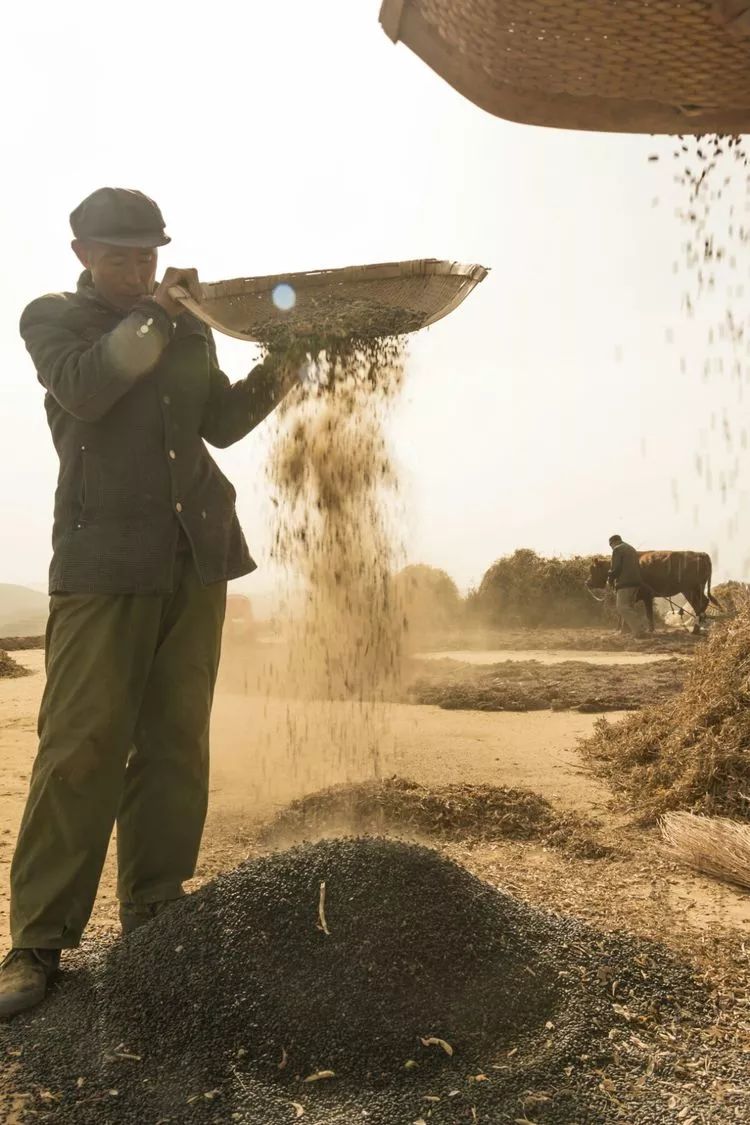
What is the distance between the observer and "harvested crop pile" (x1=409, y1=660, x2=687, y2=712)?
6613 mm

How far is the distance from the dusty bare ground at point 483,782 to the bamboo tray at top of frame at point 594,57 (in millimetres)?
1826

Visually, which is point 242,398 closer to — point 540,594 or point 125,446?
point 125,446

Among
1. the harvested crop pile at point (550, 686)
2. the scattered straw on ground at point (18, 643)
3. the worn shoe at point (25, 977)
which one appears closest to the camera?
the worn shoe at point (25, 977)

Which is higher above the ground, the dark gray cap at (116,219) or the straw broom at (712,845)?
the dark gray cap at (116,219)

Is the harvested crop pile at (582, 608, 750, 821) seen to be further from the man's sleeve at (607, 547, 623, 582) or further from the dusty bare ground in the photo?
the man's sleeve at (607, 547, 623, 582)

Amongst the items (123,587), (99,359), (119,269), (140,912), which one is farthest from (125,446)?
(140,912)

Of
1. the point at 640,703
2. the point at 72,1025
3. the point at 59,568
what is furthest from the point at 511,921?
the point at 640,703

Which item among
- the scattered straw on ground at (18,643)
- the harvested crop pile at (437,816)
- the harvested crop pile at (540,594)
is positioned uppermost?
the harvested crop pile at (540,594)

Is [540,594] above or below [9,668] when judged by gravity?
above

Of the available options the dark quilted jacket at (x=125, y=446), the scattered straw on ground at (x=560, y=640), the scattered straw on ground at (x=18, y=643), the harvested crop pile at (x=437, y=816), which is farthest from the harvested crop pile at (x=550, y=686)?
the scattered straw on ground at (x=18, y=643)

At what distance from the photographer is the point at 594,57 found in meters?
1.63

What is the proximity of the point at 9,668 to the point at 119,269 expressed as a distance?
6.91 m

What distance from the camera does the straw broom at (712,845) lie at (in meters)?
2.98

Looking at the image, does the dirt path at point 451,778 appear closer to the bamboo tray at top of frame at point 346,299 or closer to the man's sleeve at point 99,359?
the man's sleeve at point 99,359
